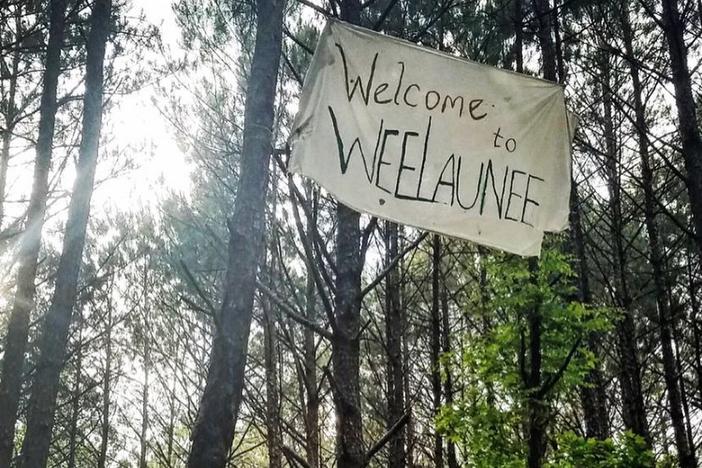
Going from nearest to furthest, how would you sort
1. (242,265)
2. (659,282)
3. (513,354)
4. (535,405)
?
(242,265)
(535,405)
(513,354)
(659,282)

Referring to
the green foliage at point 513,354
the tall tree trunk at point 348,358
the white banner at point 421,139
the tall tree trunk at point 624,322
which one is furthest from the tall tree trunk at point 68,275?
the tall tree trunk at point 624,322

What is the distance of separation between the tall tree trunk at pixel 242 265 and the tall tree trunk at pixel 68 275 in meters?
4.46

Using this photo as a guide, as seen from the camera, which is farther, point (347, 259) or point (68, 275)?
point (68, 275)

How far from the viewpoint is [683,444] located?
7.48 metres

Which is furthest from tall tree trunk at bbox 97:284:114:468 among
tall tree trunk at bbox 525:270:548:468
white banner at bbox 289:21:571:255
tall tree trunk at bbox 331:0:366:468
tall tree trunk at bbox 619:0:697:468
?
white banner at bbox 289:21:571:255

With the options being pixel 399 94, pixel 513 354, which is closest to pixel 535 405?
pixel 513 354

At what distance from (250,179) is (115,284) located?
560 inches

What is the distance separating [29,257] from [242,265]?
20.3 feet

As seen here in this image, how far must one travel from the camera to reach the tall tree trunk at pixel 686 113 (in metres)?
4.49

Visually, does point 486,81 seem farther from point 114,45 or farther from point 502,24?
point 114,45

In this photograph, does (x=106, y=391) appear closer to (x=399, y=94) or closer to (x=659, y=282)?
(x=659, y=282)

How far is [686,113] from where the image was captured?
15.4 feet

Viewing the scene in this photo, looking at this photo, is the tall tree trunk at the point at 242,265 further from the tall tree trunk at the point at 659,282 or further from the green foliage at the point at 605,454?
the tall tree trunk at the point at 659,282

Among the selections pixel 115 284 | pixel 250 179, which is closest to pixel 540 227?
pixel 250 179
